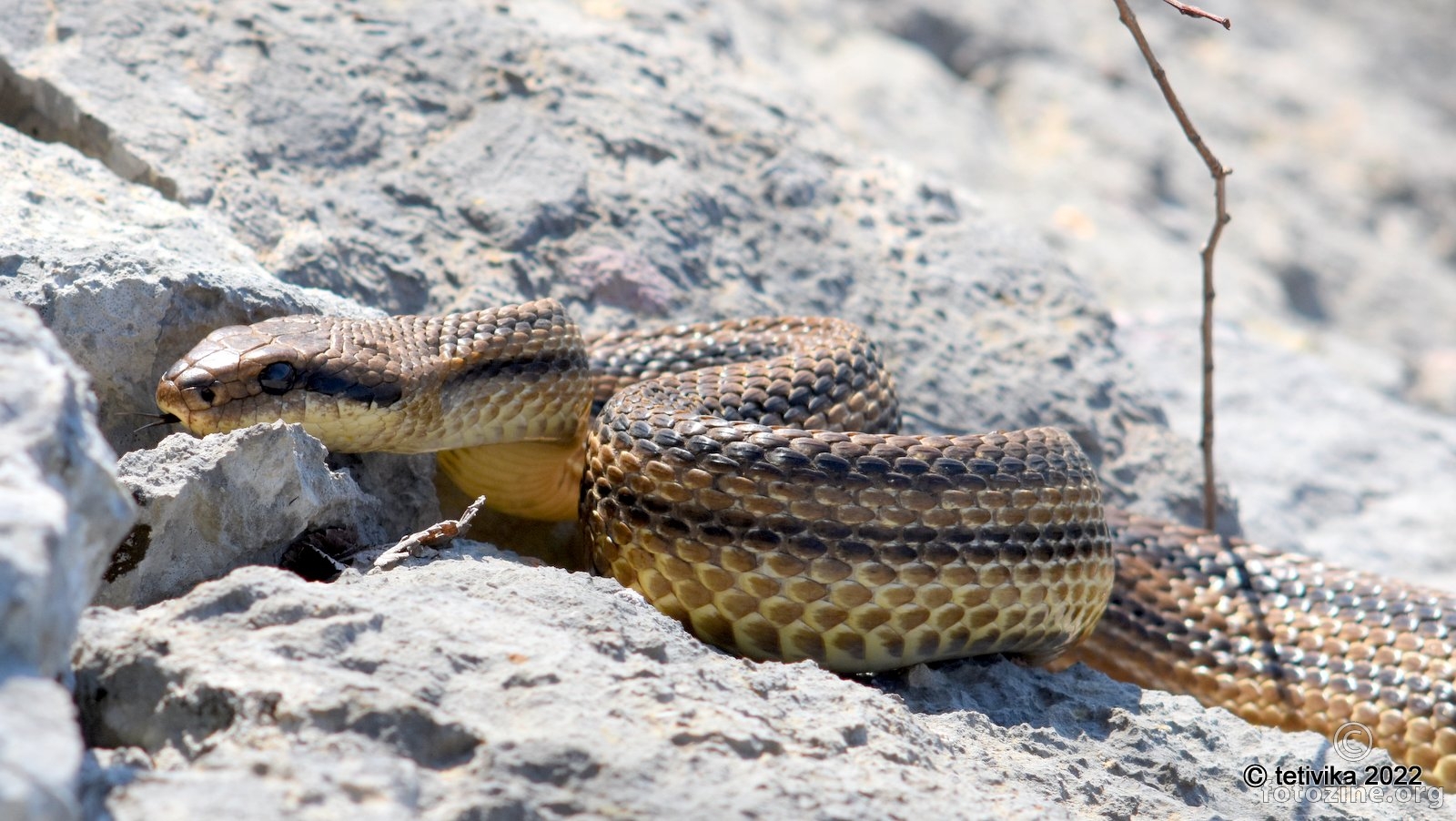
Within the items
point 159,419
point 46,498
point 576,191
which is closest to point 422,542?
point 159,419

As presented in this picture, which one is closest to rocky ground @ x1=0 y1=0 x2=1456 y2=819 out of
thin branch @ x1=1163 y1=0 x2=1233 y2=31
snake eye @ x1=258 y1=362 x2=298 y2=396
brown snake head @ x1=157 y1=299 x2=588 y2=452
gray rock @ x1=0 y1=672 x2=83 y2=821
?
gray rock @ x1=0 y1=672 x2=83 y2=821

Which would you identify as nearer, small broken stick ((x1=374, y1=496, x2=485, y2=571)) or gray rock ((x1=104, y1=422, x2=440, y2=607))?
gray rock ((x1=104, y1=422, x2=440, y2=607))

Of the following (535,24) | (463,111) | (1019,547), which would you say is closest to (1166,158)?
(535,24)

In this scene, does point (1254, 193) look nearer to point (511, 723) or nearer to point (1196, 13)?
point (1196, 13)

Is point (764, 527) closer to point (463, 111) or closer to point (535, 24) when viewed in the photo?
point (463, 111)

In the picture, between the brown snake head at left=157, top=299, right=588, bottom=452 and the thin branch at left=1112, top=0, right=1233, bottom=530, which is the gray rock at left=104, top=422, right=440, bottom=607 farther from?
the thin branch at left=1112, top=0, right=1233, bottom=530
